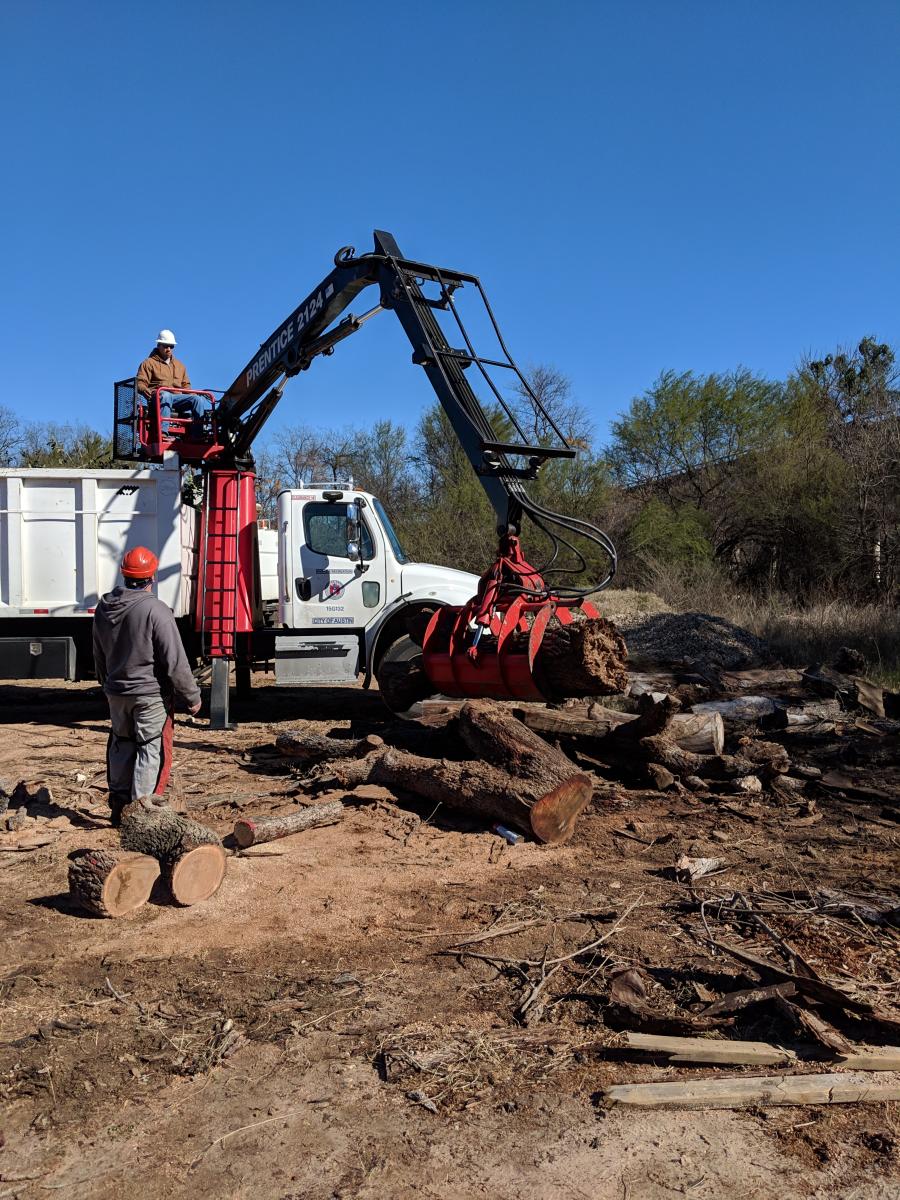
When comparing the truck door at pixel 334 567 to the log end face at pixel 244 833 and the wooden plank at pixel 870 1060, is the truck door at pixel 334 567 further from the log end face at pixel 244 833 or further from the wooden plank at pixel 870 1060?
the wooden plank at pixel 870 1060

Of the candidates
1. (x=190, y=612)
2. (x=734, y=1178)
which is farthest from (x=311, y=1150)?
(x=190, y=612)

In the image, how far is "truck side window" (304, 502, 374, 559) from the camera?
10969 millimetres

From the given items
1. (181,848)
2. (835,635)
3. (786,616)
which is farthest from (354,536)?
(786,616)

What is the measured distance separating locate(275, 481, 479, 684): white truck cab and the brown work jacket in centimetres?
195

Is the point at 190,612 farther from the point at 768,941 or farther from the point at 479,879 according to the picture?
the point at 768,941

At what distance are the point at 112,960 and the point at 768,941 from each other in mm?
3131

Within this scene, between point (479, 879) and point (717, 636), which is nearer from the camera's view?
point (479, 879)

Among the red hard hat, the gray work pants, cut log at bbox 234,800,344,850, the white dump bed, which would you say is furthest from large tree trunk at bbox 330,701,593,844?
the white dump bed

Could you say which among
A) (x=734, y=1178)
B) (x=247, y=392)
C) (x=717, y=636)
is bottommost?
(x=734, y=1178)

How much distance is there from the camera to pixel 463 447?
7.97 meters

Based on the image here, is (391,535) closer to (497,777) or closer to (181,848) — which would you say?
(497,777)

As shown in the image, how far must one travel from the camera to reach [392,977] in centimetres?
422

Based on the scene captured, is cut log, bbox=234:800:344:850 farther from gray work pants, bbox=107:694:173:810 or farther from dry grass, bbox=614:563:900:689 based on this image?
dry grass, bbox=614:563:900:689

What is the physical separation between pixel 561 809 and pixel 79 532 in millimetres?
7074
